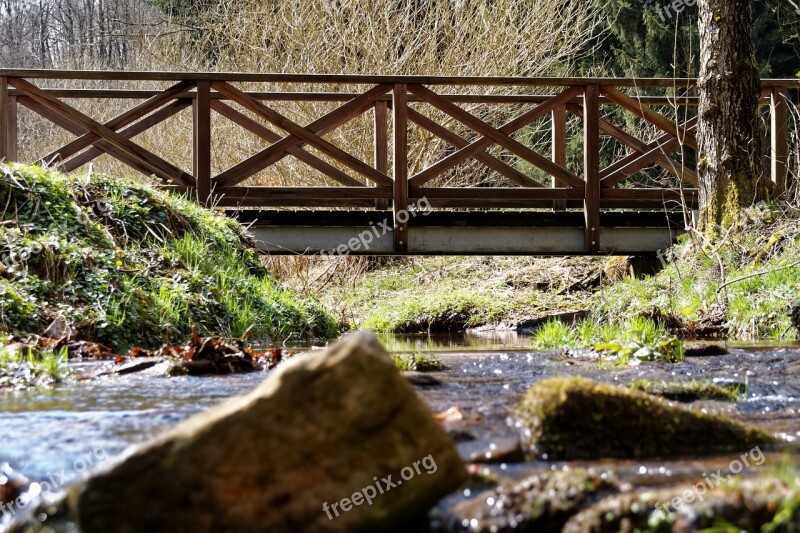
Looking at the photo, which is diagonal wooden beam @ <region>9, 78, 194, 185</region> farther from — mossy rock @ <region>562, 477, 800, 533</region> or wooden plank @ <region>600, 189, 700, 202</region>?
mossy rock @ <region>562, 477, 800, 533</region>

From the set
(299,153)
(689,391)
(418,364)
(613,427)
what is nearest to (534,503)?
(613,427)

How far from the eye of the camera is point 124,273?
22.2 feet

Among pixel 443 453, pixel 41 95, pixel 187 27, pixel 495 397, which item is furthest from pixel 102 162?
pixel 443 453

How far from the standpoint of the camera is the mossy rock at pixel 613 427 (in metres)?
2.85

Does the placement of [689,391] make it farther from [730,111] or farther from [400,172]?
[400,172]

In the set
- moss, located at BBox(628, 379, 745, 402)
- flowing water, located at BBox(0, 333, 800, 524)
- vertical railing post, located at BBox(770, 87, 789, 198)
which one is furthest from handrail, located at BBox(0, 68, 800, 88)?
moss, located at BBox(628, 379, 745, 402)

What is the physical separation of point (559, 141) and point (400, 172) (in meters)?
2.02

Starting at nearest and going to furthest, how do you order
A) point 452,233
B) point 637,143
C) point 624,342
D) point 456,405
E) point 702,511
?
point 702,511, point 456,405, point 624,342, point 452,233, point 637,143

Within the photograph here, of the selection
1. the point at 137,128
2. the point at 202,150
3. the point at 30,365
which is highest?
the point at 137,128

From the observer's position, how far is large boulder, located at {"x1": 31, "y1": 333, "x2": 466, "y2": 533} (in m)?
2.12

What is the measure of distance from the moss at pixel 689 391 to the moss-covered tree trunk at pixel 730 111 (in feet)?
18.1

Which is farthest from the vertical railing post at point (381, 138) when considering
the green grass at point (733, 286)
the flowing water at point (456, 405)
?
the flowing water at point (456, 405)

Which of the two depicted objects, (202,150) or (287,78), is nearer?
(287,78)

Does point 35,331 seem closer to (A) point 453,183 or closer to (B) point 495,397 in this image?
(B) point 495,397
